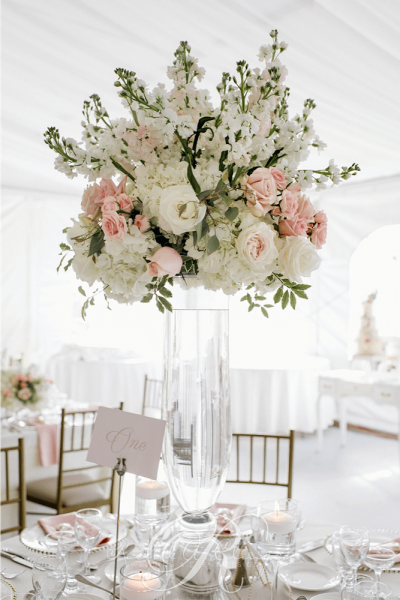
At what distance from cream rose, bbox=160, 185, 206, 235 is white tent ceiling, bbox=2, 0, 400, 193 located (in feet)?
6.07

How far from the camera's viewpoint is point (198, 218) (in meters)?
1.04

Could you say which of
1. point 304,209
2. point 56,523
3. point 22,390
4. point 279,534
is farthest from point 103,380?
point 304,209

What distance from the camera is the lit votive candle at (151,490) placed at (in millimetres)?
1500

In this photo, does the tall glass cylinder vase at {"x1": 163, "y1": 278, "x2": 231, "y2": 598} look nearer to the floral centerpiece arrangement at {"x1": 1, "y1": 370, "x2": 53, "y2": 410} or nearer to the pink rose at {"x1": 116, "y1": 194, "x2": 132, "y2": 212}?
the pink rose at {"x1": 116, "y1": 194, "x2": 132, "y2": 212}

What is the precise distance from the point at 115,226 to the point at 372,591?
35.6 inches

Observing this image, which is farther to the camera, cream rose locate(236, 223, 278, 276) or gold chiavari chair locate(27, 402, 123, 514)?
gold chiavari chair locate(27, 402, 123, 514)

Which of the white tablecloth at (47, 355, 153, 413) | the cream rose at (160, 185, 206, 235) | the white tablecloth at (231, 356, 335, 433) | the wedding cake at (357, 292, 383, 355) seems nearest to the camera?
the cream rose at (160, 185, 206, 235)

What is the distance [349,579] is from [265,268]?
782 millimetres

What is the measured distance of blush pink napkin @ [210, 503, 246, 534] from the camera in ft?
5.42

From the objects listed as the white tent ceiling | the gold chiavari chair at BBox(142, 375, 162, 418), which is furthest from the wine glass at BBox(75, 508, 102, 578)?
the gold chiavari chair at BBox(142, 375, 162, 418)

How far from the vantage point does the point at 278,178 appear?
1.12 meters

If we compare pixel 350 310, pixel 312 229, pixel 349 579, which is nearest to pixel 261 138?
pixel 312 229

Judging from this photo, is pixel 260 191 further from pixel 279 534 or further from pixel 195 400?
pixel 279 534

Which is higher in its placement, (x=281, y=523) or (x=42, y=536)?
(x=281, y=523)
